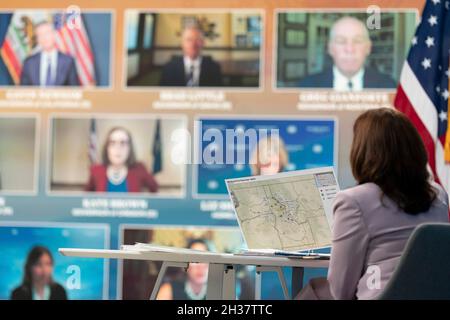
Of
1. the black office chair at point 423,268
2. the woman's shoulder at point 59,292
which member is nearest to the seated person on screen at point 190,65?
the woman's shoulder at point 59,292

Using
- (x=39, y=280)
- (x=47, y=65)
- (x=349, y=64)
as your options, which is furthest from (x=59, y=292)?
(x=349, y=64)

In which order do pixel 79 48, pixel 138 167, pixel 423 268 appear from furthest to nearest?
pixel 79 48, pixel 138 167, pixel 423 268

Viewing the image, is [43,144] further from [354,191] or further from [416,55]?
[354,191]

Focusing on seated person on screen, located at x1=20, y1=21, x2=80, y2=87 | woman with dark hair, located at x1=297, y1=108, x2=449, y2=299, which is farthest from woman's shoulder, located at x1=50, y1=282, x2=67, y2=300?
woman with dark hair, located at x1=297, y1=108, x2=449, y2=299

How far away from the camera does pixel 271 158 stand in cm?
575

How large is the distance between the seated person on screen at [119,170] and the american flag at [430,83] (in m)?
1.83

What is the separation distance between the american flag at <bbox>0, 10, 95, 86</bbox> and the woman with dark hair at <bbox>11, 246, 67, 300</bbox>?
1.26m

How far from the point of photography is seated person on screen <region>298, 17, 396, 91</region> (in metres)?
5.70

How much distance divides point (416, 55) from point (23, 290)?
Answer: 3.20m

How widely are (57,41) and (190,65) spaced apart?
987mm

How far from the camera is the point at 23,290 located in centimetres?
590

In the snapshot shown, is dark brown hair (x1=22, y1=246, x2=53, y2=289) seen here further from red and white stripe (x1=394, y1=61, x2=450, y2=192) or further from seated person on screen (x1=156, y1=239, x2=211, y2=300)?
red and white stripe (x1=394, y1=61, x2=450, y2=192)

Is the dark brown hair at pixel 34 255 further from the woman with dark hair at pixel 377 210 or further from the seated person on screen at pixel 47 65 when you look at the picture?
the woman with dark hair at pixel 377 210

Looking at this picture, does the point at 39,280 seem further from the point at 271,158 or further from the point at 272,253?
the point at 272,253
